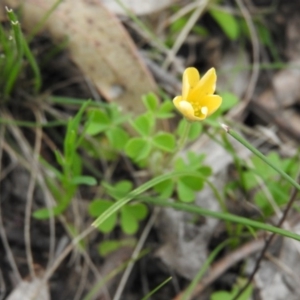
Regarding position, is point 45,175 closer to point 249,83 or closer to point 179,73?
point 179,73

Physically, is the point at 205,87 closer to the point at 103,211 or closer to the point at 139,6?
the point at 103,211

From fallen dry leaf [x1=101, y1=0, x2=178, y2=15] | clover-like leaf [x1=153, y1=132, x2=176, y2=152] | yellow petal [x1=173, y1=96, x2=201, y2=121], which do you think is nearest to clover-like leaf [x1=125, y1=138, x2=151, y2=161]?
clover-like leaf [x1=153, y1=132, x2=176, y2=152]

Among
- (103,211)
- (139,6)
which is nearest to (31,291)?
(103,211)

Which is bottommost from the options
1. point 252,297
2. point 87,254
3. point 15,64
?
point 252,297

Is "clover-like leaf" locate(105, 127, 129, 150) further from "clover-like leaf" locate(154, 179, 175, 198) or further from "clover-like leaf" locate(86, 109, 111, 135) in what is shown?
"clover-like leaf" locate(154, 179, 175, 198)

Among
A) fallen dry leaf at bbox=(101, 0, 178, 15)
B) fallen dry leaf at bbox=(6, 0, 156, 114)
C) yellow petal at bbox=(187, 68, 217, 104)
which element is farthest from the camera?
fallen dry leaf at bbox=(101, 0, 178, 15)

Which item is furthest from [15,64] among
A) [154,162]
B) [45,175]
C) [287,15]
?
[287,15]
